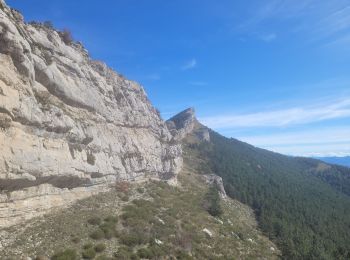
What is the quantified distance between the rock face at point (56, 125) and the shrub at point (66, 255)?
5.31m

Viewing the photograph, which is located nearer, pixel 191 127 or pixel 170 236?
pixel 170 236

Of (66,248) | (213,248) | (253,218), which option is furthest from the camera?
(253,218)

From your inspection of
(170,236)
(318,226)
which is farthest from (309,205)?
(170,236)

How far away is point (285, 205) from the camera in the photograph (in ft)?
385

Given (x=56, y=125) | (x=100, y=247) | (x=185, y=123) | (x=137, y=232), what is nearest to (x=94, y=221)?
(x=100, y=247)

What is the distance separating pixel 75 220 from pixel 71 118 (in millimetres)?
12665

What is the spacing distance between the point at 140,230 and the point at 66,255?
12.3 meters

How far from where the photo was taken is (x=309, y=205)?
12744 cm

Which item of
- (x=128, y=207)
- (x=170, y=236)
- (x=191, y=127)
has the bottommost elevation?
(x=170, y=236)

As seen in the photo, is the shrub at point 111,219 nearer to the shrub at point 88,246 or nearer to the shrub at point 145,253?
the shrub at point 145,253

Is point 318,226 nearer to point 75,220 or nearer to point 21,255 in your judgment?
point 75,220

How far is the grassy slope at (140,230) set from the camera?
1217 inches

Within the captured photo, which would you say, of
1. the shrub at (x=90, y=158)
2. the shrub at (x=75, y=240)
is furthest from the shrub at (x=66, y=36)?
the shrub at (x=75, y=240)

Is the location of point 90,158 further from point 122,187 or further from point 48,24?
point 48,24
